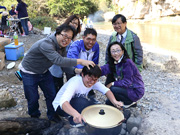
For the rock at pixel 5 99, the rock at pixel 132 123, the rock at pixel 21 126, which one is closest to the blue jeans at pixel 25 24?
the rock at pixel 5 99

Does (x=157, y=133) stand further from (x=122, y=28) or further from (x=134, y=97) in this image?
(x=122, y=28)

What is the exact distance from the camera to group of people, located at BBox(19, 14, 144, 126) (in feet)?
7.13

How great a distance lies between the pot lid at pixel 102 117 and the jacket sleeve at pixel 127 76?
56 cm

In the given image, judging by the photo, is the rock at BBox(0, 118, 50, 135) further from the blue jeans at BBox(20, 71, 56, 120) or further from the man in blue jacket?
the man in blue jacket

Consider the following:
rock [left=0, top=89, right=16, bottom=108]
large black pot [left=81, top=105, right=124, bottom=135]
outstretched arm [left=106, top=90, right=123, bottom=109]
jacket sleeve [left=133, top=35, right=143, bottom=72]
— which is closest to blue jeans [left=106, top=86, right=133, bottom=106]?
outstretched arm [left=106, top=90, right=123, bottom=109]


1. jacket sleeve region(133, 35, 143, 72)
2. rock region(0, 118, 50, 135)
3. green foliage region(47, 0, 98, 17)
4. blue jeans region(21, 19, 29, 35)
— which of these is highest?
green foliage region(47, 0, 98, 17)

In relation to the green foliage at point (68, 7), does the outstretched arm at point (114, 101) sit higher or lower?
lower

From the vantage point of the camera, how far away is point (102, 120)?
6.88 ft

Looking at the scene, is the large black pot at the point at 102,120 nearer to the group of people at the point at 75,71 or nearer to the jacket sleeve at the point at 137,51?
the group of people at the point at 75,71

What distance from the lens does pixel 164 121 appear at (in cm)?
281

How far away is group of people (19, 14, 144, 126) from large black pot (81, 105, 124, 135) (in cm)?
12

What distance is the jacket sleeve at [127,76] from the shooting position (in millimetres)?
2664

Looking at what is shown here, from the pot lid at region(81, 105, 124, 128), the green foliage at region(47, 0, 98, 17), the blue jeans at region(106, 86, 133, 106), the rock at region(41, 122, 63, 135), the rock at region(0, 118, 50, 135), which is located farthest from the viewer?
the green foliage at region(47, 0, 98, 17)

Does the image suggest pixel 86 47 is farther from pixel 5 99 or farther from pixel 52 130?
pixel 5 99
